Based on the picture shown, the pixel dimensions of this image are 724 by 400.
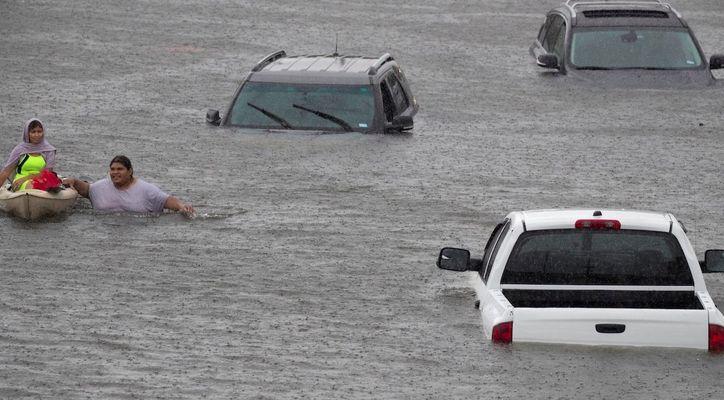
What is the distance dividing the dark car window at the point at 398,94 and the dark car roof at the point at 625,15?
146 inches

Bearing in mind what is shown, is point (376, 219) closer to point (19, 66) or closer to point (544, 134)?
point (544, 134)

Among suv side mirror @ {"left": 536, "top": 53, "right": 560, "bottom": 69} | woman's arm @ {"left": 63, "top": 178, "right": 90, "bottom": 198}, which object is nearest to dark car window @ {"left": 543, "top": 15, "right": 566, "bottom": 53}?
suv side mirror @ {"left": 536, "top": 53, "right": 560, "bottom": 69}

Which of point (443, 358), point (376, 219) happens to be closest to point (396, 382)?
point (443, 358)

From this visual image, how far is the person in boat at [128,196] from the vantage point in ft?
65.5

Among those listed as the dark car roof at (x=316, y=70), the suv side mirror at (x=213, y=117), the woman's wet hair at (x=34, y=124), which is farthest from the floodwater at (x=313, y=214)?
the woman's wet hair at (x=34, y=124)

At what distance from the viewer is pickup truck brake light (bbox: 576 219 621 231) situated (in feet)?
42.2

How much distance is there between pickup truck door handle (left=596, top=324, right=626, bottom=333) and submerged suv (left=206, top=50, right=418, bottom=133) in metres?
10.9

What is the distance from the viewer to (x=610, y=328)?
12352 mm

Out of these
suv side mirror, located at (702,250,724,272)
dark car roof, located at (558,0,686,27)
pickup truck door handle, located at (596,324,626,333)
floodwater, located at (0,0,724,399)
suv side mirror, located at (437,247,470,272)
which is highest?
suv side mirror, located at (702,250,724,272)

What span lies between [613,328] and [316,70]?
36.6 ft

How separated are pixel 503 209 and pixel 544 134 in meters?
5.01

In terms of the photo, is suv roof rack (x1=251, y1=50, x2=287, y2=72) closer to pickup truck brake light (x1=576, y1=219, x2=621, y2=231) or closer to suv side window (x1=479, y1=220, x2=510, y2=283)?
suv side window (x1=479, y1=220, x2=510, y2=283)

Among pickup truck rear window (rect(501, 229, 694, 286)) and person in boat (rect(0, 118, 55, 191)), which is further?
person in boat (rect(0, 118, 55, 191))

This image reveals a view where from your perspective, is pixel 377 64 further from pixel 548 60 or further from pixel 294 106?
pixel 548 60
